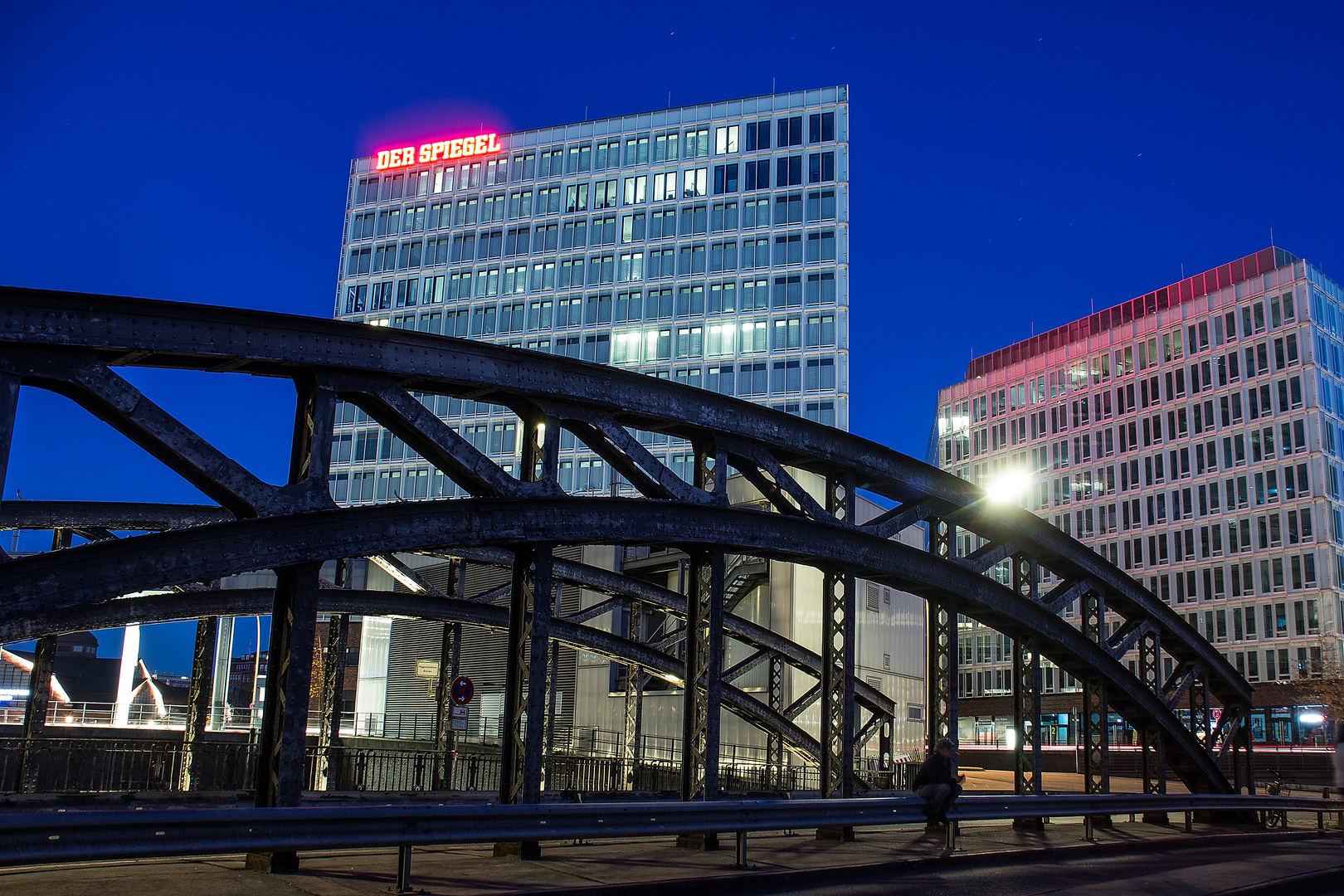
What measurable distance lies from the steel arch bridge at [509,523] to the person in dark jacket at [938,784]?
1.26 m

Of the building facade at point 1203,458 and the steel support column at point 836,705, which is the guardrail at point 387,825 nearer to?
the steel support column at point 836,705

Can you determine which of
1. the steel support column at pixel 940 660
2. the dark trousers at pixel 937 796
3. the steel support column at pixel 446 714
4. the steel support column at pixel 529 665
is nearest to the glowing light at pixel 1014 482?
the steel support column at pixel 446 714

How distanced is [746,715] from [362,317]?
71.0m

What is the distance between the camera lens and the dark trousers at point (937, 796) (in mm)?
14227

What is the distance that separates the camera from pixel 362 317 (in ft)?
301

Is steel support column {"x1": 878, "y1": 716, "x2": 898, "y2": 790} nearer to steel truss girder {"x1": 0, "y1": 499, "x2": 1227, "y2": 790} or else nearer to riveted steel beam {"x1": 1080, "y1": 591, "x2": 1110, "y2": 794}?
riveted steel beam {"x1": 1080, "y1": 591, "x2": 1110, "y2": 794}

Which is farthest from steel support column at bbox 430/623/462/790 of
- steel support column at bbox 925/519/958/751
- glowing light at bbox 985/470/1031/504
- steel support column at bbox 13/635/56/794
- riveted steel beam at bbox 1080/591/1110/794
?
glowing light at bbox 985/470/1031/504

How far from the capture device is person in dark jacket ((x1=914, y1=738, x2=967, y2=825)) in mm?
14242

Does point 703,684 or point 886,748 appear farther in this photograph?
point 886,748

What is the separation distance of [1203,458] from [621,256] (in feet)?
155

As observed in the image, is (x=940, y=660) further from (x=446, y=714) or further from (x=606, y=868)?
(x=446, y=714)

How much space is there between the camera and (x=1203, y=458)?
86.0 metres

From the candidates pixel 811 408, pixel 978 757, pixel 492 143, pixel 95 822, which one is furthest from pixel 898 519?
pixel 492 143

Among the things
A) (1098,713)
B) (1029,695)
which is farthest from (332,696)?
(1098,713)
